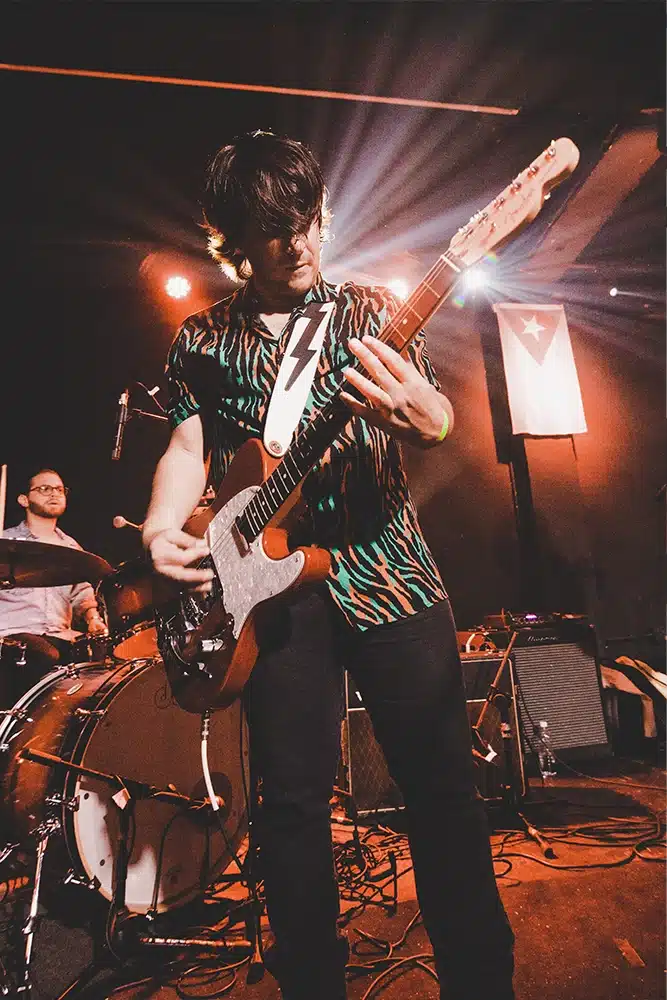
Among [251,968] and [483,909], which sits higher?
[483,909]

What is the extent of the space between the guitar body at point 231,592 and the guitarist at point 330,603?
2.2 inches

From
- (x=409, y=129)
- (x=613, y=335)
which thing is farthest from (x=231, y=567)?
(x=613, y=335)

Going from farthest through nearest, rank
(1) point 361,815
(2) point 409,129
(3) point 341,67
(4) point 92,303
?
(4) point 92,303 < (2) point 409,129 < (3) point 341,67 < (1) point 361,815

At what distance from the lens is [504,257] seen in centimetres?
600

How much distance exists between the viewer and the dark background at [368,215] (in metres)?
3.50

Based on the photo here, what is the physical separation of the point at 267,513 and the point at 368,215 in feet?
15.7

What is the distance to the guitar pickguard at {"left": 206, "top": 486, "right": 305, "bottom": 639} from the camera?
4.06 ft

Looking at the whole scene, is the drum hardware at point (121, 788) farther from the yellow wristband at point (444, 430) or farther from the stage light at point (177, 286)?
the stage light at point (177, 286)

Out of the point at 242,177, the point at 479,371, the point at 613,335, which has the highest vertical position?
the point at 613,335

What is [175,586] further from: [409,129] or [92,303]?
[92,303]

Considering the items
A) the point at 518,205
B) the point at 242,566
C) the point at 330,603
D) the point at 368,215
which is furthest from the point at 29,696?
the point at 368,215

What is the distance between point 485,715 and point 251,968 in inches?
A: 77.8

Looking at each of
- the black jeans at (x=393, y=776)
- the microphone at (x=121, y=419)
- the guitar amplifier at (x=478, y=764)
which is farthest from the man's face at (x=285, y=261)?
the microphone at (x=121, y=419)

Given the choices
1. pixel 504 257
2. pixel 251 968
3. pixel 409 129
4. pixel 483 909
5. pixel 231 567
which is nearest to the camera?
pixel 483 909
